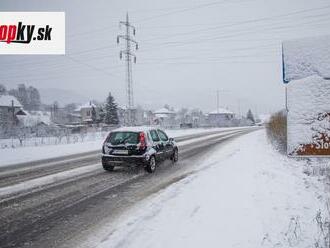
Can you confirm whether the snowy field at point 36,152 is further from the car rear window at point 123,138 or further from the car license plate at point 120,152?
the car license plate at point 120,152

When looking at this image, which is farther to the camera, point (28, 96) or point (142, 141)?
point (28, 96)

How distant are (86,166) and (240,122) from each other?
11228 centimetres

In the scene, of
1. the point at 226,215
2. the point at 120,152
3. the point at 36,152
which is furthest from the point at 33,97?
the point at 226,215

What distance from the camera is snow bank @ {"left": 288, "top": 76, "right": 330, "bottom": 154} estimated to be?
253cm

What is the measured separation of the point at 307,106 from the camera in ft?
8.44

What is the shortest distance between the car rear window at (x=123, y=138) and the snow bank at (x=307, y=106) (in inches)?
415

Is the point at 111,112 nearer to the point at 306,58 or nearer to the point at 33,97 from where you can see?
the point at 306,58

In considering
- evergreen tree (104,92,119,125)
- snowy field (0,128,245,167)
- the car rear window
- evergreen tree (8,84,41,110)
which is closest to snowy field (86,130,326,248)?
the car rear window

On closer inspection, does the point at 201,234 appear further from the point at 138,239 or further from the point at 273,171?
the point at 273,171

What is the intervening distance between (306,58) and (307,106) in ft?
1.13

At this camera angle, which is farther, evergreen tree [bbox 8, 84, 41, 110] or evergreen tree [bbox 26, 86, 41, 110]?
evergreen tree [bbox 26, 86, 41, 110]

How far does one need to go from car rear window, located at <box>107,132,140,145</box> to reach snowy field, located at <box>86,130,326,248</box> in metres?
3.03

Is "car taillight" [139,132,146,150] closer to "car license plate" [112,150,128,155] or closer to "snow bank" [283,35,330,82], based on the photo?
"car license plate" [112,150,128,155]

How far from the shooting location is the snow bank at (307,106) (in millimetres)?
2533
